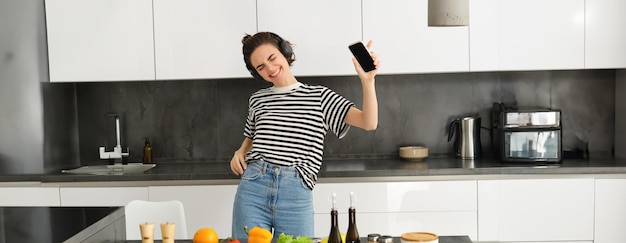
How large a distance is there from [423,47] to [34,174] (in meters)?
2.18

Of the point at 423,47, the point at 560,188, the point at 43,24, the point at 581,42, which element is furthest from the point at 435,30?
the point at 43,24

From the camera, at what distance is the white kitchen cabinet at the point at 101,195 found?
4.06m

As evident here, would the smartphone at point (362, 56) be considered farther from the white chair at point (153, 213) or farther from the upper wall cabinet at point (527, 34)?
the upper wall cabinet at point (527, 34)

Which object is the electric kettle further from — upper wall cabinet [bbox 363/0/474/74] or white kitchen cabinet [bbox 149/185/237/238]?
white kitchen cabinet [bbox 149/185/237/238]

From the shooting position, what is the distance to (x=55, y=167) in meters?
4.39

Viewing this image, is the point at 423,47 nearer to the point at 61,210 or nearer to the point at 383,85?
the point at 383,85

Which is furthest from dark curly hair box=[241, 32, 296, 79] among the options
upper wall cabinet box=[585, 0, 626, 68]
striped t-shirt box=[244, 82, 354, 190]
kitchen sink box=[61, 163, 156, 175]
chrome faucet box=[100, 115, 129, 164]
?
upper wall cabinet box=[585, 0, 626, 68]

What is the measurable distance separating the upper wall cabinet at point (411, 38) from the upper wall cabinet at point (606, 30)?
0.65m

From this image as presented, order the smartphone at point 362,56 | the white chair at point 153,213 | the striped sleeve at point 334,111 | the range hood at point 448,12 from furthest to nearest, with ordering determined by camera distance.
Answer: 1. the white chair at point 153,213
2. the striped sleeve at point 334,111
3. the smartphone at point 362,56
4. the range hood at point 448,12

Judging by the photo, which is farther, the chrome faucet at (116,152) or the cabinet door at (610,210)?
the chrome faucet at (116,152)

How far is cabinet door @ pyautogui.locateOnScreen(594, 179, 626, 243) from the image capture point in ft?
13.0

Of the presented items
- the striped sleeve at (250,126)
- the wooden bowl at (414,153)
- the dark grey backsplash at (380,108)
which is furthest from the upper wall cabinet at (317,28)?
the striped sleeve at (250,126)

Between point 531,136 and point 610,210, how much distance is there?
0.56 metres

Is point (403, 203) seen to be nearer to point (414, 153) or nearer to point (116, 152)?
point (414, 153)
